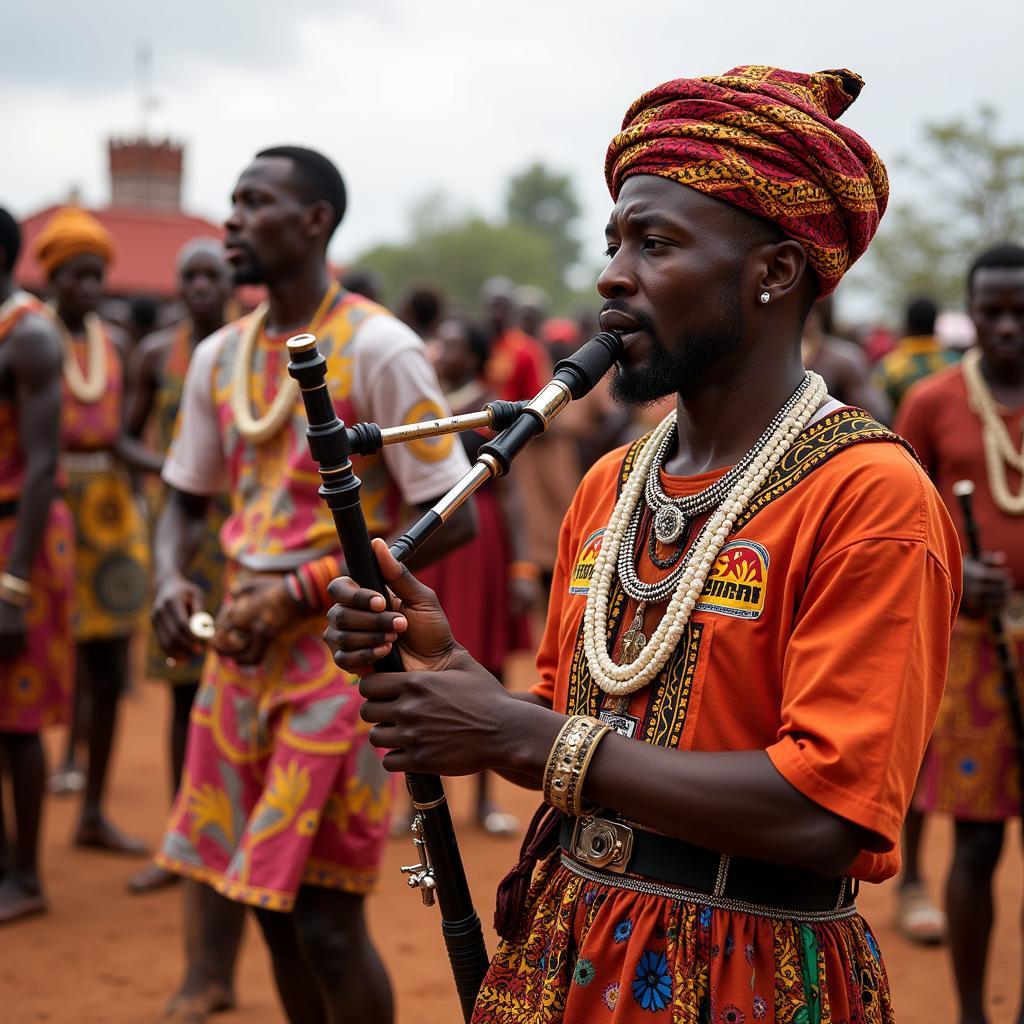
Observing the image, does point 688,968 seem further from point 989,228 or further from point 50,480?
point 989,228

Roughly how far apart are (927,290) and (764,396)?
122 feet

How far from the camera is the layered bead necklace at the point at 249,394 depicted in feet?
13.0

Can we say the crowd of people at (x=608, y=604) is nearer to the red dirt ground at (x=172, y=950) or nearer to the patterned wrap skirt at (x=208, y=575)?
the patterned wrap skirt at (x=208, y=575)

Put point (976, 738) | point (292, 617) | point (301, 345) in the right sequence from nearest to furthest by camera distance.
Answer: point (301, 345)
point (292, 617)
point (976, 738)

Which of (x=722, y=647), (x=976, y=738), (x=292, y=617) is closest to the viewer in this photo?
(x=722, y=647)

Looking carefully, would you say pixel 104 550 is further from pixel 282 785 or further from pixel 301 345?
pixel 301 345

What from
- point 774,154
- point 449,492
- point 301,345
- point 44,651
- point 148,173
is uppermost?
point 148,173

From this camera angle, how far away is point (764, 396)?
232 cm

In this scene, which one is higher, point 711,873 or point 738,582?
point 738,582

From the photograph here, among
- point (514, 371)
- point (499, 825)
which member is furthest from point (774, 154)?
point (514, 371)

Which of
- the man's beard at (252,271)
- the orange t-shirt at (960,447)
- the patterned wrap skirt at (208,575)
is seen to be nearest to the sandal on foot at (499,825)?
the patterned wrap skirt at (208,575)

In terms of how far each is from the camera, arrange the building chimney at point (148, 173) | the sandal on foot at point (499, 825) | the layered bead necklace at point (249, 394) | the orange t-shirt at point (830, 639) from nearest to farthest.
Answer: the orange t-shirt at point (830, 639), the layered bead necklace at point (249, 394), the sandal on foot at point (499, 825), the building chimney at point (148, 173)

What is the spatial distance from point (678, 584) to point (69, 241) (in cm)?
584

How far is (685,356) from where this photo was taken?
225cm
